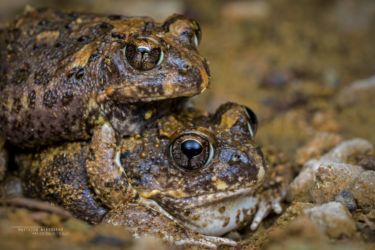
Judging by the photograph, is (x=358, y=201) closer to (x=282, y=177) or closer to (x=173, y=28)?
(x=282, y=177)

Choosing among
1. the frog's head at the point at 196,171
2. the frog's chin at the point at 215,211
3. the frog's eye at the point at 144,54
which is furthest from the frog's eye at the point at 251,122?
the frog's eye at the point at 144,54

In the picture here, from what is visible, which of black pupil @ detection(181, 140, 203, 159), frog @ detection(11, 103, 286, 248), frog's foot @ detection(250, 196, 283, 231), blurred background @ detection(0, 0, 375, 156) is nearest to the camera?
frog @ detection(11, 103, 286, 248)

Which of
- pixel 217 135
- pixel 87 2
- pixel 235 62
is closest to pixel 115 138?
pixel 217 135

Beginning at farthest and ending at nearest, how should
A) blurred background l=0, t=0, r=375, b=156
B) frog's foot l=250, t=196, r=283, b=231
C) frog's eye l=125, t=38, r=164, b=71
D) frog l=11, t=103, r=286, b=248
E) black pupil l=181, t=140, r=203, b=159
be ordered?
blurred background l=0, t=0, r=375, b=156 → frog's foot l=250, t=196, r=283, b=231 → black pupil l=181, t=140, r=203, b=159 → frog l=11, t=103, r=286, b=248 → frog's eye l=125, t=38, r=164, b=71

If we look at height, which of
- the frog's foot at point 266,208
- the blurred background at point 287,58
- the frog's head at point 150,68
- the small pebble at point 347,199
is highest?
the blurred background at point 287,58

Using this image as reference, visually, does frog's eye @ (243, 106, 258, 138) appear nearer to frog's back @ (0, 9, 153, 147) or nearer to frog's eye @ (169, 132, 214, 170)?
frog's eye @ (169, 132, 214, 170)

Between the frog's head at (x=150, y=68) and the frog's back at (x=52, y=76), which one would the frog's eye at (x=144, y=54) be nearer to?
the frog's head at (x=150, y=68)

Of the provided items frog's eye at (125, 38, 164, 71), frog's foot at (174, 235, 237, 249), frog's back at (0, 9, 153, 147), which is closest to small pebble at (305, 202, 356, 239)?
frog's foot at (174, 235, 237, 249)
